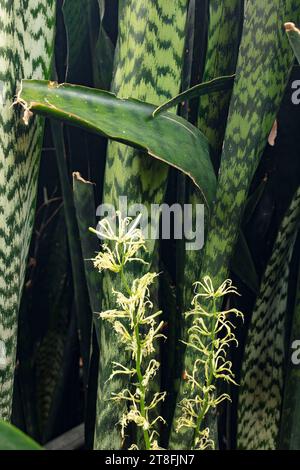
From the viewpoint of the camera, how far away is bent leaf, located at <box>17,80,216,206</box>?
15.2 inches

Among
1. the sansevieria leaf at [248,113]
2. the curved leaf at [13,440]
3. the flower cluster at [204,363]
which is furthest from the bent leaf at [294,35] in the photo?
the curved leaf at [13,440]

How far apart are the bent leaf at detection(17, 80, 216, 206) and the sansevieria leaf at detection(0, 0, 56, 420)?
0.11 feet

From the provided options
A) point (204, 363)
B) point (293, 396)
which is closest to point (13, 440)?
point (204, 363)

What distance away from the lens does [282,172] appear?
1.75ft

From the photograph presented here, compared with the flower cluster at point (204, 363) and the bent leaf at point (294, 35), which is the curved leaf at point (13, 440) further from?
the bent leaf at point (294, 35)

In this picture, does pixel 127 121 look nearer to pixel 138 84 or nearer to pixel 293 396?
pixel 138 84

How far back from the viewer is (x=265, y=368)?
544mm

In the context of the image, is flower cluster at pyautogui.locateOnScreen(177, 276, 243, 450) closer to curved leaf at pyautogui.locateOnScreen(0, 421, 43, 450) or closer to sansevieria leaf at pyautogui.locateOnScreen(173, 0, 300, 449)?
sansevieria leaf at pyautogui.locateOnScreen(173, 0, 300, 449)

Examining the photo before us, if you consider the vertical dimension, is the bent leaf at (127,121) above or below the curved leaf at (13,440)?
above

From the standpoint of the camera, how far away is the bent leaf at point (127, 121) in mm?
387

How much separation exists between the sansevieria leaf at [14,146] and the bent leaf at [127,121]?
0.03 meters

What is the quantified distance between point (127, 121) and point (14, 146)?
0.30 feet
